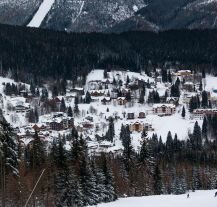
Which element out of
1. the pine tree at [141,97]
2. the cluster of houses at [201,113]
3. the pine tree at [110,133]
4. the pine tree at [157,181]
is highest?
the pine tree at [141,97]

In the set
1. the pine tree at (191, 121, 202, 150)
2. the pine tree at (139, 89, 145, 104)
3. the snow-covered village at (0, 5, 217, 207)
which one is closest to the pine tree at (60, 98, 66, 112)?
the snow-covered village at (0, 5, 217, 207)

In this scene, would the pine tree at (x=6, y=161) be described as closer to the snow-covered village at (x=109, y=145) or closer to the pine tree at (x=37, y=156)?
the snow-covered village at (x=109, y=145)

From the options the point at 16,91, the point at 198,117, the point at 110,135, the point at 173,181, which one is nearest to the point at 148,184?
the point at 173,181

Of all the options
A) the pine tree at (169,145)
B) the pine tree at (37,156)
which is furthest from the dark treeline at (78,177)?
the pine tree at (169,145)

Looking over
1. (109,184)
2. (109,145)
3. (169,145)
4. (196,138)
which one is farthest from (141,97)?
(109,184)

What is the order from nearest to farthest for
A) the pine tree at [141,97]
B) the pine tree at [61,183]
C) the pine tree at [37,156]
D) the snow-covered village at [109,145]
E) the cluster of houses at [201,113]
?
the snow-covered village at [109,145], the pine tree at [61,183], the pine tree at [37,156], the cluster of houses at [201,113], the pine tree at [141,97]

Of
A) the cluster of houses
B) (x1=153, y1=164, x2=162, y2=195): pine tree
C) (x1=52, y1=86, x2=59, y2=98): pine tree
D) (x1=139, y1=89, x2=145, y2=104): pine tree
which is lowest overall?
(x1=153, y1=164, x2=162, y2=195): pine tree

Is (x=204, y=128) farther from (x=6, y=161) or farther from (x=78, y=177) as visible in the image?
(x=6, y=161)

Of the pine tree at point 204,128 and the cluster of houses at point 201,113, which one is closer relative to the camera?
the pine tree at point 204,128

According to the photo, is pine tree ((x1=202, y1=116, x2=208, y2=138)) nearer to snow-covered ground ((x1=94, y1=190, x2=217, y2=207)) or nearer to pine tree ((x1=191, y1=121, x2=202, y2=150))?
pine tree ((x1=191, y1=121, x2=202, y2=150))

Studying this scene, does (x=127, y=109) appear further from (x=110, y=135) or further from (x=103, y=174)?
(x=103, y=174)
